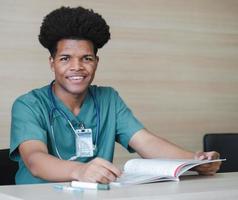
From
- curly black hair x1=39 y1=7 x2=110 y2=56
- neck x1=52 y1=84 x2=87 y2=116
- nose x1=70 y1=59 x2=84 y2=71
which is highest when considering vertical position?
curly black hair x1=39 y1=7 x2=110 y2=56

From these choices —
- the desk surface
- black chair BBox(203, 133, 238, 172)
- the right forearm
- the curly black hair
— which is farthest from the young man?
black chair BBox(203, 133, 238, 172)

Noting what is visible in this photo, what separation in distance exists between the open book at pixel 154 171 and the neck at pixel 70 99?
51 cm

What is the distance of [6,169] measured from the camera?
7.52 ft

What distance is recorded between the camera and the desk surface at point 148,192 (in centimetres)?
143

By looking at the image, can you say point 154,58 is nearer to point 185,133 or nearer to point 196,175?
point 185,133

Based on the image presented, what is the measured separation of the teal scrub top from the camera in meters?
2.17

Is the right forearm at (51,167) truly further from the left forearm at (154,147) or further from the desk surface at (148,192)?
the left forearm at (154,147)

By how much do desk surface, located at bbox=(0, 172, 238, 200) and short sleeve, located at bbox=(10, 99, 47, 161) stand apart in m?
0.50

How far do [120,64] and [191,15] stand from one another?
0.65 metres

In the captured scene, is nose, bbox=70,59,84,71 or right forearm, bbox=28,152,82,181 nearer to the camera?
right forearm, bbox=28,152,82,181

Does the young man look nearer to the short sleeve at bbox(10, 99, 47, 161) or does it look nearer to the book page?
the short sleeve at bbox(10, 99, 47, 161)

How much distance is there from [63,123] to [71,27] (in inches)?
15.8

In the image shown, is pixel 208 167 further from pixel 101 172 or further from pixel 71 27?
pixel 71 27

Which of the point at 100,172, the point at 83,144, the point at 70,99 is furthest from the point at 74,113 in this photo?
the point at 100,172
